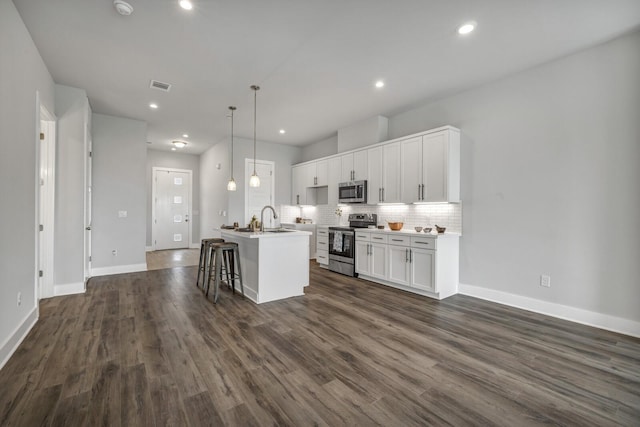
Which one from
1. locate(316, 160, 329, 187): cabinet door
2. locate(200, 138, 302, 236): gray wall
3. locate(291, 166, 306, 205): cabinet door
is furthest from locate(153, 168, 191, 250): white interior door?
locate(316, 160, 329, 187): cabinet door

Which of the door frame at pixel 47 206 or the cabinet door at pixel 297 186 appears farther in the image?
the cabinet door at pixel 297 186

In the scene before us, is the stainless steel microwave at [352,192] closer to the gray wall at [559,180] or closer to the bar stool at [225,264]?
the gray wall at [559,180]

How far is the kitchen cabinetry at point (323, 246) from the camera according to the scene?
6.00 m

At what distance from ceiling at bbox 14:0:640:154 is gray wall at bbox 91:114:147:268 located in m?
0.88

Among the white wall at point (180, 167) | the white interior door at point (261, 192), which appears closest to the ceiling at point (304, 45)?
the white interior door at point (261, 192)

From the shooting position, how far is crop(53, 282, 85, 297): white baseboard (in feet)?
13.3

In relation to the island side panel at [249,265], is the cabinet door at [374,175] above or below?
above

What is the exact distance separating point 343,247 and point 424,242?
1746mm

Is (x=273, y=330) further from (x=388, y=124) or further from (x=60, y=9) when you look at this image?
(x=388, y=124)

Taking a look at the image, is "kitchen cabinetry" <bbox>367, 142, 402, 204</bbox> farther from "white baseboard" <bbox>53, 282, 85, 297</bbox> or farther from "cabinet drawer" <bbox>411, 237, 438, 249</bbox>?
"white baseboard" <bbox>53, 282, 85, 297</bbox>

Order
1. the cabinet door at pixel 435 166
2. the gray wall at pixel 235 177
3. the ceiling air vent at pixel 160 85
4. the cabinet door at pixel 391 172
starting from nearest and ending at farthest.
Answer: the ceiling air vent at pixel 160 85, the cabinet door at pixel 435 166, the cabinet door at pixel 391 172, the gray wall at pixel 235 177

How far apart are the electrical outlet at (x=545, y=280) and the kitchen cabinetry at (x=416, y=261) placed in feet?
3.33

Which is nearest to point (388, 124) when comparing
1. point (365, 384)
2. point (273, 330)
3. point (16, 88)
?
point (273, 330)

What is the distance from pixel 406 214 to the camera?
500 cm
